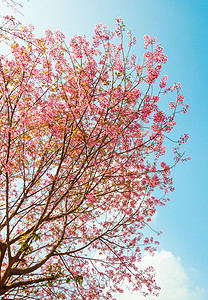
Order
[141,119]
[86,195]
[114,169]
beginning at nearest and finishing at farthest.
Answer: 1. [86,195]
2. [141,119]
3. [114,169]

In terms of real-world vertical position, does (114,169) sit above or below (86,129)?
below

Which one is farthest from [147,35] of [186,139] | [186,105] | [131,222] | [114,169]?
[131,222]

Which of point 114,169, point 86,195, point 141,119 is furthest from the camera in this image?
point 114,169

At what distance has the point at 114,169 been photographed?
8.21m

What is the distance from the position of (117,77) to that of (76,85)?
1333 millimetres

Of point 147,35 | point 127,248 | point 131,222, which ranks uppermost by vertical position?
point 147,35

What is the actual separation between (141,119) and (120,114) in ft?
2.29

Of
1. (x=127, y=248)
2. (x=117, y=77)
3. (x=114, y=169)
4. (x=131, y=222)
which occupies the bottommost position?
(x=127, y=248)

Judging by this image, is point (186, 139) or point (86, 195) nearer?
point (86, 195)

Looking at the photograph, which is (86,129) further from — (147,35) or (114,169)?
(147,35)

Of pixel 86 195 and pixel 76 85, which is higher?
pixel 76 85

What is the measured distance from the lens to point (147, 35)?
25.8ft

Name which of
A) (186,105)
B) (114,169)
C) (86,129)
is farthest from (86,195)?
(186,105)

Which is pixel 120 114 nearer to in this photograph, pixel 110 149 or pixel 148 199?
pixel 110 149
